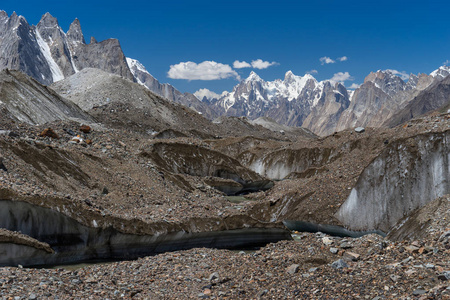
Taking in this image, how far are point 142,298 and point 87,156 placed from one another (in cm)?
1602

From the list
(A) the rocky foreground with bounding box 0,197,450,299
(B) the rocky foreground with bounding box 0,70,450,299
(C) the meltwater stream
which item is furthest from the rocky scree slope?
(C) the meltwater stream

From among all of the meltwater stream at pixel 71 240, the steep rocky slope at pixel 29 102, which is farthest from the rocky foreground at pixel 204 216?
the steep rocky slope at pixel 29 102

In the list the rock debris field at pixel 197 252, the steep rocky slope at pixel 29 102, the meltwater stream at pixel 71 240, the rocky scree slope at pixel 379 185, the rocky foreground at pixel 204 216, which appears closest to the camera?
the rock debris field at pixel 197 252

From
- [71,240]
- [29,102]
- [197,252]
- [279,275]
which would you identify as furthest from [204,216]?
[29,102]

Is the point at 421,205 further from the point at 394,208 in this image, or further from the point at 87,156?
the point at 87,156

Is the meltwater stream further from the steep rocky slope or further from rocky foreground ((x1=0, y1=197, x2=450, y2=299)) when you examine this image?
the steep rocky slope

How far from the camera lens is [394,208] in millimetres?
22281

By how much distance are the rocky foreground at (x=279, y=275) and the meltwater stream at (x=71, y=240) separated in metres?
0.82

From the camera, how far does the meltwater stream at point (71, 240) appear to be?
14422mm

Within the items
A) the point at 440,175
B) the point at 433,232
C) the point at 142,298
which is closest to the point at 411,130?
the point at 440,175

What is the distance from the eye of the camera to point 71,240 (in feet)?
52.5

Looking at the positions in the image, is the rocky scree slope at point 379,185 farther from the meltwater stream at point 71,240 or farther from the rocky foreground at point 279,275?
the meltwater stream at point 71,240

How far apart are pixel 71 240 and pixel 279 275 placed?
783 cm

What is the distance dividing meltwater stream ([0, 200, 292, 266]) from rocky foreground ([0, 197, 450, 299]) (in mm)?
823
